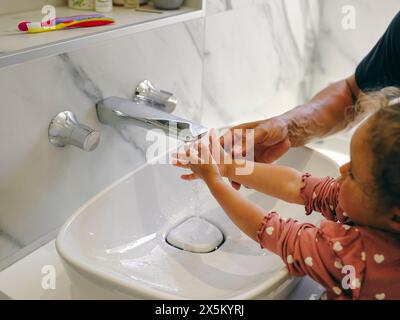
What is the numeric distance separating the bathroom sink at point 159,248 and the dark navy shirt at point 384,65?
201 mm

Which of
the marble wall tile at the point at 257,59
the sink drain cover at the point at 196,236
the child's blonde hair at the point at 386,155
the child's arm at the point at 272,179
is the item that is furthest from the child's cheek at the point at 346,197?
the marble wall tile at the point at 257,59

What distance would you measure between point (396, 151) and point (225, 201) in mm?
273

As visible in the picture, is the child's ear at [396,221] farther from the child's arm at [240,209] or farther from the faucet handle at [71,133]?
the faucet handle at [71,133]

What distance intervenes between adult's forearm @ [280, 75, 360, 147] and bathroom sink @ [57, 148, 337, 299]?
51 millimetres

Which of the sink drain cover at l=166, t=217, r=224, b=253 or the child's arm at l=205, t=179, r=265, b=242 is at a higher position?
the child's arm at l=205, t=179, r=265, b=242

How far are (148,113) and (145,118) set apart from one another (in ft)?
0.04

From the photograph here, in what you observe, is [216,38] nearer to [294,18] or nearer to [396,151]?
[294,18]

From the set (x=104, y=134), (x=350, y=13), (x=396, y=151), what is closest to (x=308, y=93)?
(x=350, y=13)

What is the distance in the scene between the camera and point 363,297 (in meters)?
0.71

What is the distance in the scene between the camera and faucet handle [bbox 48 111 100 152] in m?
0.80

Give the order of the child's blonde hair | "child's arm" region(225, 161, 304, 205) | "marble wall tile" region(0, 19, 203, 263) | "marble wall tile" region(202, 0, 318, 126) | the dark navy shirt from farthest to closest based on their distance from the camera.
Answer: "marble wall tile" region(202, 0, 318, 126) < the dark navy shirt < "child's arm" region(225, 161, 304, 205) < "marble wall tile" region(0, 19, 203, 263) < the child's blonde hair

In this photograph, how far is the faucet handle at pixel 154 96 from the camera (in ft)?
3.13

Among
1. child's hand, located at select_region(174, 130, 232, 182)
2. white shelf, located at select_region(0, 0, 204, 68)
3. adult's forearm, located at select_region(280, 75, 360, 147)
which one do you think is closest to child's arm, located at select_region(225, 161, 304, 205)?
child's hand, located at select_region(174, 130, 232, 182)

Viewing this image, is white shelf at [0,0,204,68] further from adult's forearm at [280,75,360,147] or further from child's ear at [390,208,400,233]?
child's ear at [390,208,400,233]
